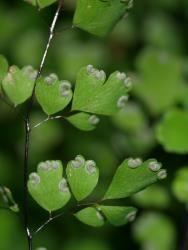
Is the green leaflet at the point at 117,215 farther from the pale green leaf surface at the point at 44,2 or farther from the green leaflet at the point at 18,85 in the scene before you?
the pale green leaf surface at the point at 44,2

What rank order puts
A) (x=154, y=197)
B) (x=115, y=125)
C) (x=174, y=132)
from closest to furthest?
(x=174, y=132) → (x=154, y=197) → (x=115, y=125)

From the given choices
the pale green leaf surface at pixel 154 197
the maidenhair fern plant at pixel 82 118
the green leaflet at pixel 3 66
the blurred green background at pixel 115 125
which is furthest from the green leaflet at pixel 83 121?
the pale green leaf surface at pixel 154 197

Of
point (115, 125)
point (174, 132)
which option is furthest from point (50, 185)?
point (115, 125)

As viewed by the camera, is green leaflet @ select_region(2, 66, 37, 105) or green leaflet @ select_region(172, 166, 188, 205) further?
green leaflet @ select_region(172, 166, 188, 205)

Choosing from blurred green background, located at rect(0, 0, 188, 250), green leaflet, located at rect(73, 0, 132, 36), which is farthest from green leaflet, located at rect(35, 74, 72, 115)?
blurred green background, located at rect(0, 0, 188, 250)

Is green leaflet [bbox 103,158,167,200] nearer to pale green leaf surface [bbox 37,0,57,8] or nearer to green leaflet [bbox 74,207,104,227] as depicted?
green leaflet [bbox 74,207,104,227]

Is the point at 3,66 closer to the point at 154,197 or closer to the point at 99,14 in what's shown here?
the point at 99,14
